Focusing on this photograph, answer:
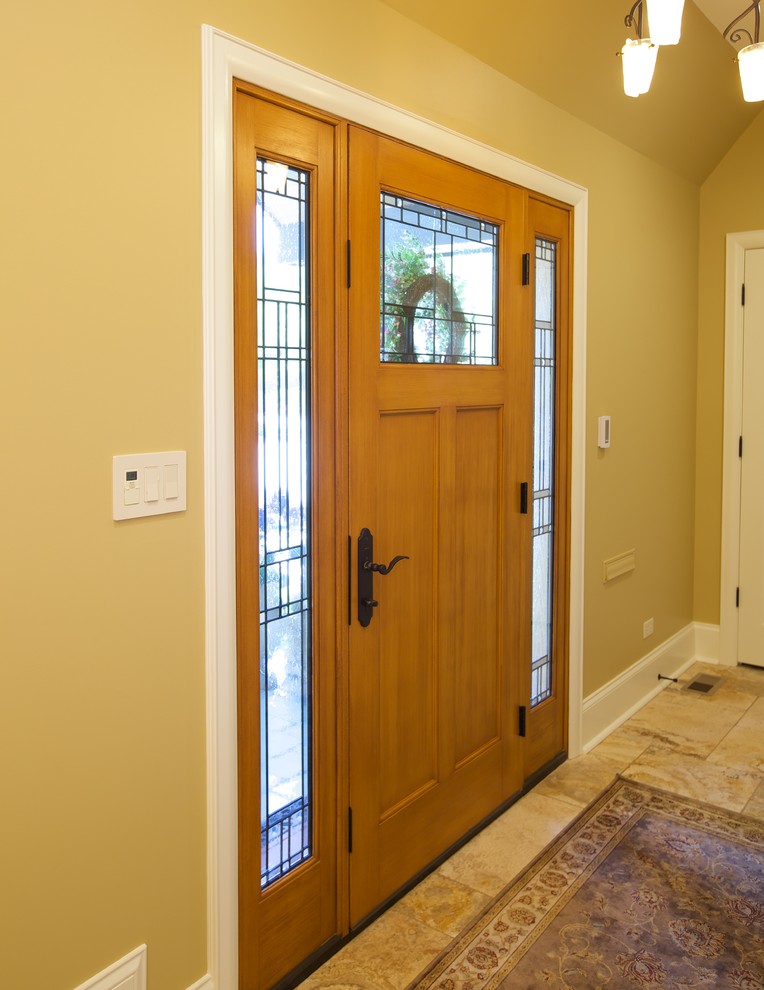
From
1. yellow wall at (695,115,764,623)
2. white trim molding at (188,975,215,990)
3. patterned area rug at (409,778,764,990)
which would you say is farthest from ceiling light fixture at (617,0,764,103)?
yellow wall at (695,115,764,623)

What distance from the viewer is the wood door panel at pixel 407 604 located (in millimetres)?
2320

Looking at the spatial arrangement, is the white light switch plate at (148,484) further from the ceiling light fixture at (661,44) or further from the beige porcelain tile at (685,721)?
the beige porcelain tile at (685,721)

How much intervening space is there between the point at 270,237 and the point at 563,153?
1561 mm

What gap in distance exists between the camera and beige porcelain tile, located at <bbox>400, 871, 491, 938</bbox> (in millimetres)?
2311

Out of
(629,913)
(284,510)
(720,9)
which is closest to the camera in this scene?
(284,510)

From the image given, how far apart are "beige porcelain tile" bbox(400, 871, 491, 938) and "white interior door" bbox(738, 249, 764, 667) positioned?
8.58 feet

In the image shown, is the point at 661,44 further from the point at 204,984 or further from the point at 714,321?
the point at 714,321

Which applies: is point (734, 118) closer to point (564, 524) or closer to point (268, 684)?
point (564, 524)

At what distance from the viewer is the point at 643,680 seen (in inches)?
155

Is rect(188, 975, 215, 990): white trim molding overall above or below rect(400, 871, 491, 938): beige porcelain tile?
above

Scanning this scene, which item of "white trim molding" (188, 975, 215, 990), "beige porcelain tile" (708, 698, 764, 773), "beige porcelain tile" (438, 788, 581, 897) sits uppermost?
"white trim molding" (188, 975, 215, 990)

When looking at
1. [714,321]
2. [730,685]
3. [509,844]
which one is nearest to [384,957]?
[509,844]

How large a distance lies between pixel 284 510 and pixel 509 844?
4.75ft

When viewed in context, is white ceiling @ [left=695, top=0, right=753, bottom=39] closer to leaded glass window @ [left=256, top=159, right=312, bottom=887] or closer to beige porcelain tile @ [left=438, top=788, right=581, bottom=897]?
leaded glass window @ [left=256, top=159, right=312, bottom=887]
